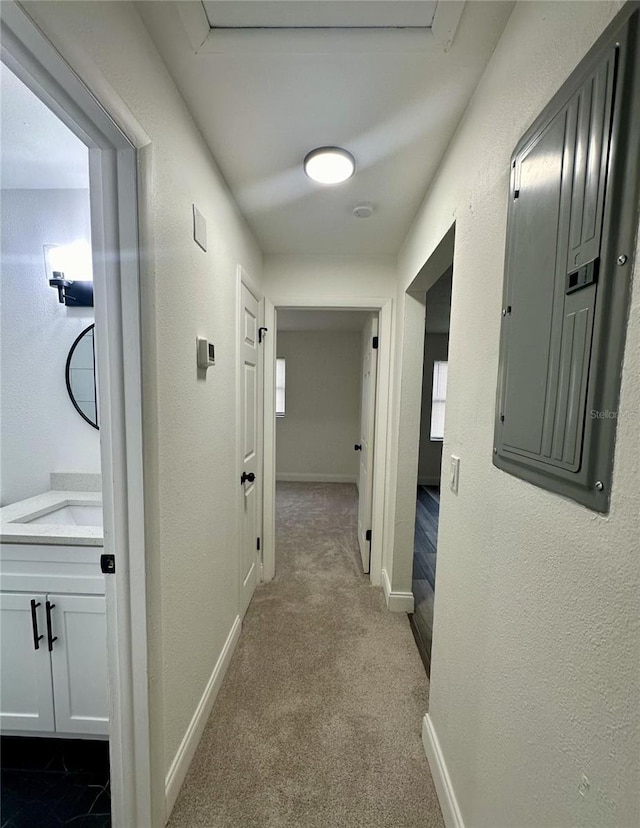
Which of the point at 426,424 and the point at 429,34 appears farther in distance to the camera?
the point at 426,424

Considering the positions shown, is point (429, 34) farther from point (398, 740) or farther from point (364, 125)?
Answer: point (398, 740)

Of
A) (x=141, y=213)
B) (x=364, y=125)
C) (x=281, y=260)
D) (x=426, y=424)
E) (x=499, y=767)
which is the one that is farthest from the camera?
(x=426, y=424)

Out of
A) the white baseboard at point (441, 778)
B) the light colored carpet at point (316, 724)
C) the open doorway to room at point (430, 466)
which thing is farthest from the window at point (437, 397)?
the white baseboard at point (441, 778)

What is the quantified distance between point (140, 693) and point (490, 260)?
5.31ft

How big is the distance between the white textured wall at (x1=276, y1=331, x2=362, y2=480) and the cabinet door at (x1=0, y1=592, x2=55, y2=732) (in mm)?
4135

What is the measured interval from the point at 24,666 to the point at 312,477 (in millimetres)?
4273

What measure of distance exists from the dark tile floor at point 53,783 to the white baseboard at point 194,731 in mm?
241

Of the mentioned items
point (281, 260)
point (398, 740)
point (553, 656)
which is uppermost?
point (281, 260)

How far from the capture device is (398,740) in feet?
4.50

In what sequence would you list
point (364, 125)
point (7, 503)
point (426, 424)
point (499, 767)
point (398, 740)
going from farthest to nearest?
point (426, 424) → point (7, 503) → point (398, 740) → point (364, 125) → point (499, 767)

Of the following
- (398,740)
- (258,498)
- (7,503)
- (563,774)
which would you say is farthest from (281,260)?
(398,740)

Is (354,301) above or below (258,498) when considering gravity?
above

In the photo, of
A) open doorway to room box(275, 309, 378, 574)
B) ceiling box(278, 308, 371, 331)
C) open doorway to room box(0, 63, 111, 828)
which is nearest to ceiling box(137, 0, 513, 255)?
open doorway to room box(0, 63, 111, 828)

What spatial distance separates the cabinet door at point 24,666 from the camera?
1216 mm
